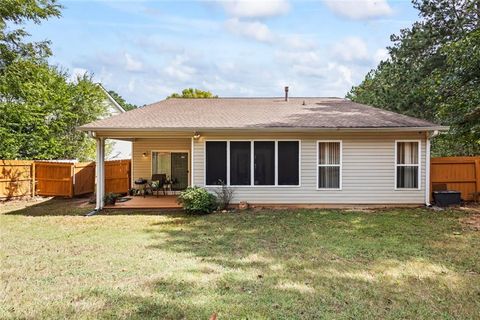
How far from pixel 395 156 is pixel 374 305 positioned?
7833 mm

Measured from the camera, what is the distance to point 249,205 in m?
11.0

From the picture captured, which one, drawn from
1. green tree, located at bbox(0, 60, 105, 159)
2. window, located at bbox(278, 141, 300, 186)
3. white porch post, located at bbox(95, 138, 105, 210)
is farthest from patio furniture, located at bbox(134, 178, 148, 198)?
window, located at bbox(278, 141, 300, 186)

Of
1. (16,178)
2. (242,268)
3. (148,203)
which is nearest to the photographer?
(242,268)

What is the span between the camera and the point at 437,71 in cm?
1300

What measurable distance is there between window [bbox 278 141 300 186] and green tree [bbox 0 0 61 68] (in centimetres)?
1022

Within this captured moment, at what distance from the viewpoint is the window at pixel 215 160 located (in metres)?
11.0

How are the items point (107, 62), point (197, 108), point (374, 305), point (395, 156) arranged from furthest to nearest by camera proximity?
1. point (107, 62)
2. point (197, 108)
3. point (395, 156)
4. point (374, 305)

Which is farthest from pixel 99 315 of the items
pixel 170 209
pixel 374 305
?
pixel 170 209

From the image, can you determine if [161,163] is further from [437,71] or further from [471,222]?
[437,71]

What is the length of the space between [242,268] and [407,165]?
307 inches

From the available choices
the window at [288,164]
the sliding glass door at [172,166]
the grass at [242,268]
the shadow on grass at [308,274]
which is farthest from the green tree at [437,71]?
the sliding glass door at [172,166]

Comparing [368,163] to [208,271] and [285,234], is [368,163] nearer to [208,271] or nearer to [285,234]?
[285,234]

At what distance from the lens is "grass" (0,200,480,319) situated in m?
3.94

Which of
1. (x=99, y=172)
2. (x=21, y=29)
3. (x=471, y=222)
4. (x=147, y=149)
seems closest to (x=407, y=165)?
(x=471, y=222)
